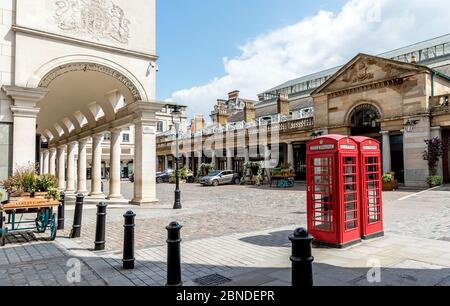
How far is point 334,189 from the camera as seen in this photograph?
6.34 meters

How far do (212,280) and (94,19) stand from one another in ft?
38.6

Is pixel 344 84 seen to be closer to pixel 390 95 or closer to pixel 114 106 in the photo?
pixel 390 95

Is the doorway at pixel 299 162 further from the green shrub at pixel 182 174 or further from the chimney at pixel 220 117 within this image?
the green shrub at pixel 182 174

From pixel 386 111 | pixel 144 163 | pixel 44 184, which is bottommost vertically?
pixel 44 184

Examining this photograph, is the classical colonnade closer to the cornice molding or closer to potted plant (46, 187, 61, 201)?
the cornice molding

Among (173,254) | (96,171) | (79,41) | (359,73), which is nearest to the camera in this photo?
(173,254)

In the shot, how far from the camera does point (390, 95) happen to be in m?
22.5

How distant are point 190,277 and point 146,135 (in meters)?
9.85

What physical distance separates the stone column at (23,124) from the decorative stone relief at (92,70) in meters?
0.84

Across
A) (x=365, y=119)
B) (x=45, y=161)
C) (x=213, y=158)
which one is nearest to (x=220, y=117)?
(x=213, y=158)

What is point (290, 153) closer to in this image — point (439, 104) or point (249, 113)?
point (249, 113)

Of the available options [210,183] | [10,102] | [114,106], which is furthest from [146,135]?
[210,183]

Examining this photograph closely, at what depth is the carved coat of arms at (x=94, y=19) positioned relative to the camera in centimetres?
1212

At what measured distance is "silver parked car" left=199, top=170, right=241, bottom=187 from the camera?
30375 millimetres
